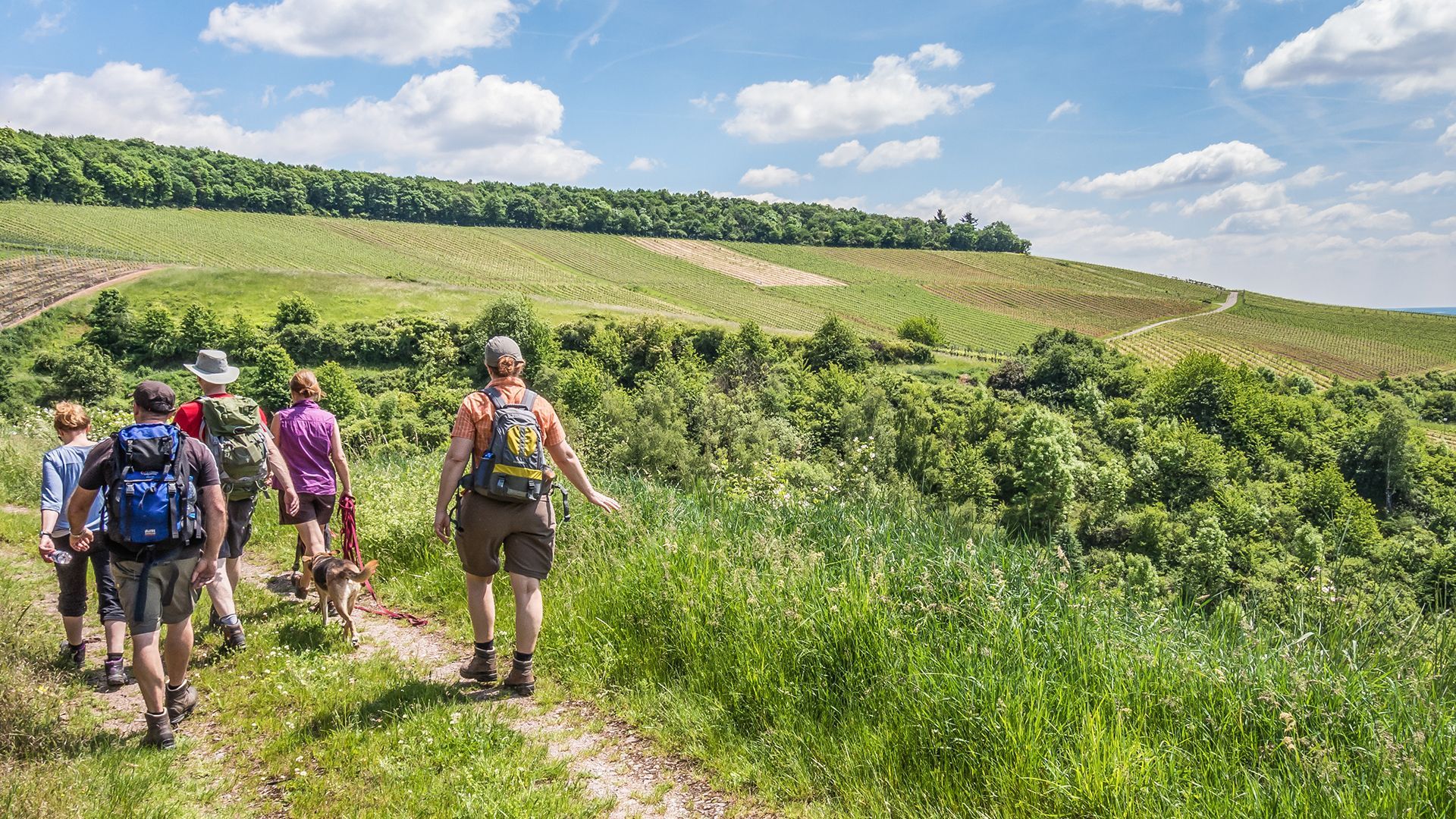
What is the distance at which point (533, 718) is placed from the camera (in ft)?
12.7

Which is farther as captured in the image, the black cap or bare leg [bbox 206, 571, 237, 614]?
bare leg [bbox 206, 571, 237, 614]

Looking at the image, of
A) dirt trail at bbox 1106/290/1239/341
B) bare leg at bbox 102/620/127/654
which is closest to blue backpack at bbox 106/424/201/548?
bare leg at bbox 102/620/127/654

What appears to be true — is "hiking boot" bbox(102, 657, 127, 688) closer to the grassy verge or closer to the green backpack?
the grassy verge

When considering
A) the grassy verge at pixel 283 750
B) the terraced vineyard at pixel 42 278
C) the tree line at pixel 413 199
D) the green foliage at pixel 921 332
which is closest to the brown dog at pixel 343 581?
the grassy verge at pixel 283 750

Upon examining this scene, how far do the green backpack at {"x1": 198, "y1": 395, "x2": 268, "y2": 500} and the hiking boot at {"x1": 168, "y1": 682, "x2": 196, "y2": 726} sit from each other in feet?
4.31

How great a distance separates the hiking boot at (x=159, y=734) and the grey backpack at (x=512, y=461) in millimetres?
1840

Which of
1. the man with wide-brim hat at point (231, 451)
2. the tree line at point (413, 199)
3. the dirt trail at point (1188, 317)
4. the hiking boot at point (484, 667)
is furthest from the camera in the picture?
the tree line at point (413, 199)

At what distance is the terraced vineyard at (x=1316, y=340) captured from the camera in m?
83.7

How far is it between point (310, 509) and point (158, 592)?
202 centimetres

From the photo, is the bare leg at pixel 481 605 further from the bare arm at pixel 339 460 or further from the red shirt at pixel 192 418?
the red shirt at pixel 192 418

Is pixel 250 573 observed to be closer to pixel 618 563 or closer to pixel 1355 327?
pixel 618 563

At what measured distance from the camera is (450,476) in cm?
404

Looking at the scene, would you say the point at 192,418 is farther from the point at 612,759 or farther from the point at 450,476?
the point at 612,759

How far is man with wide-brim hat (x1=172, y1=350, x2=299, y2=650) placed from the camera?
4.82 meters
